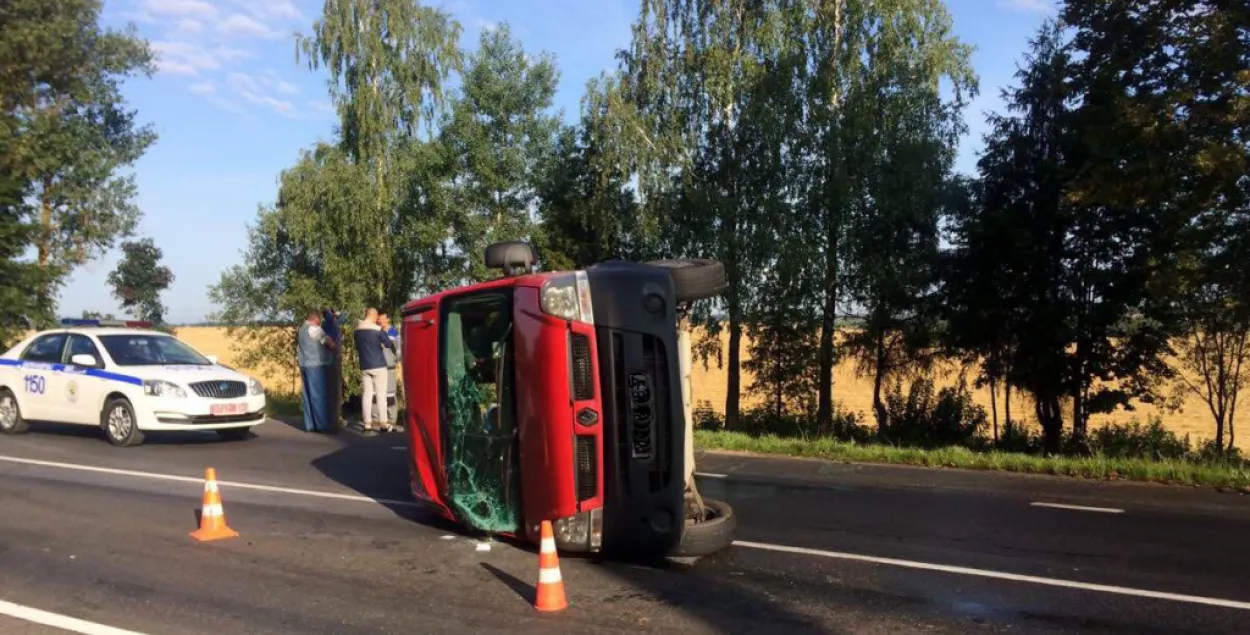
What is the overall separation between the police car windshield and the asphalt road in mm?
3397

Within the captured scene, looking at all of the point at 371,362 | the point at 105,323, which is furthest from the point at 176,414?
the point at 105,323

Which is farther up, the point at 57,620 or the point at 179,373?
the point at 179,373

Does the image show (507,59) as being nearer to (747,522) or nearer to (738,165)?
(738,165)

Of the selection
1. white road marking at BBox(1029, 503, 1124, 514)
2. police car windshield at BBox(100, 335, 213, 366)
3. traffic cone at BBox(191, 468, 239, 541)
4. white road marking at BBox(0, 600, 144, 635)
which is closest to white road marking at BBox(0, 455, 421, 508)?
traffic cone at BBox(191, 468, 239, 541)

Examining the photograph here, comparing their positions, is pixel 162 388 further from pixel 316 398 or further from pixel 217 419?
pixel 316 398

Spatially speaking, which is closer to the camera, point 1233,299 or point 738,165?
point 1233,299

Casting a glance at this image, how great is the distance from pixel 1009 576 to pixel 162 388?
10966 mm

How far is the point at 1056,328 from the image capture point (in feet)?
65.9

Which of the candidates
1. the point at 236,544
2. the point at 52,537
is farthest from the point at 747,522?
the point at 52,537

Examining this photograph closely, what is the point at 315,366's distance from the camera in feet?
47.3

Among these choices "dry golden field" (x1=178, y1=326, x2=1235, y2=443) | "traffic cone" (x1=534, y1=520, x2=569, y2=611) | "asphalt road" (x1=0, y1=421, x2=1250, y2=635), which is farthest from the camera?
"dry golden field" (x1=178, y1=326, x2=1235, y2=443)

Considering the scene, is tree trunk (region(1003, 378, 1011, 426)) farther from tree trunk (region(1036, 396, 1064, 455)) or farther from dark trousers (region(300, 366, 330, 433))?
dark trousers (region(300, 366, 330, 433))

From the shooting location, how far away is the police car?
1255 centimetres

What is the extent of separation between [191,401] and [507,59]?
1348 centimetres
